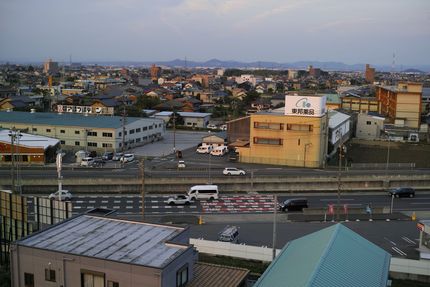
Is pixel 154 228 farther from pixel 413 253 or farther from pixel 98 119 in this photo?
pixel 98 119

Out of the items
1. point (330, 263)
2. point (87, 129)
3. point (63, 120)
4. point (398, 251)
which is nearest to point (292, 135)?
point (398, 251)

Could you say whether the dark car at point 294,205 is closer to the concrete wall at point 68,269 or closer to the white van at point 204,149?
the concrete wall at point 68,269

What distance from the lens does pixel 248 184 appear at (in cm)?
2033

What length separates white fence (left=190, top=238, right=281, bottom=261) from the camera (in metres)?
12.1

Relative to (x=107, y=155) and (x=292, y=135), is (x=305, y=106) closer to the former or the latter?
(x=292, y=135)

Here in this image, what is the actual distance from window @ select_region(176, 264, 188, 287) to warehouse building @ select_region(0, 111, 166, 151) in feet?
67.5

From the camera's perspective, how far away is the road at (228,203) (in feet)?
57.0

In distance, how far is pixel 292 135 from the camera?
2475 centimetres

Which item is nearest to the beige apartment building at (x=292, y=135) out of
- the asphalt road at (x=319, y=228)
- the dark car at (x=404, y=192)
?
the dark car at (x=404, y=192)

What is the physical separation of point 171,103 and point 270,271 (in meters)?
40.1

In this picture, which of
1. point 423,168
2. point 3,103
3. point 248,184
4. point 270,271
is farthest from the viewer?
point 3,103

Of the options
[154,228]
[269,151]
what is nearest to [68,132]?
[269,151]

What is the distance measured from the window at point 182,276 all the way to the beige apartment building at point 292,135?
17.1m

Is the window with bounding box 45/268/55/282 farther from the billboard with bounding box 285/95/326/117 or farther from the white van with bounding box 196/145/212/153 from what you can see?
the white van with bounding box 196/145/212/153
